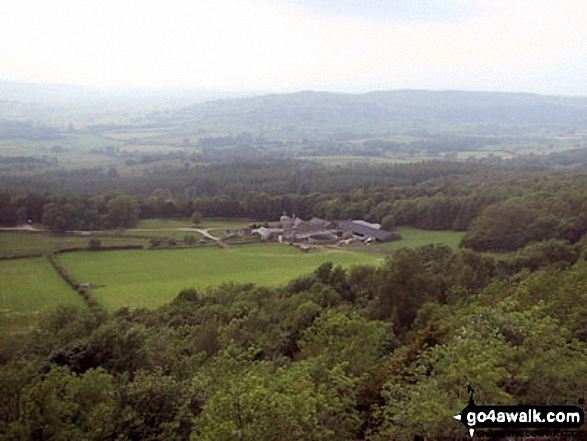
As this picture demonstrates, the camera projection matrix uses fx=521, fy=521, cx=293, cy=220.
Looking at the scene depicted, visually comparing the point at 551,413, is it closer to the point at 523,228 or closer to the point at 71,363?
the point at 71,363

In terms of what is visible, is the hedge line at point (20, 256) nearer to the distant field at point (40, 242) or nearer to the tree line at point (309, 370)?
the distant field at point (40, 242)

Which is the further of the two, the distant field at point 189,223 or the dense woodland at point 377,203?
the distant field at point 189,223

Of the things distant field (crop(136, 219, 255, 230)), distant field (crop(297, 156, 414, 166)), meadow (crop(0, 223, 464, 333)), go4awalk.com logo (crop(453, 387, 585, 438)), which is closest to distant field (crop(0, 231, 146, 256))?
meadow (crop(0, 223, 464, 333))

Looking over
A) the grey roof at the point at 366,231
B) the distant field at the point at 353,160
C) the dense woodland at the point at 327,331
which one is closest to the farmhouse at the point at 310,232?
the grey roof at the point at 366,231

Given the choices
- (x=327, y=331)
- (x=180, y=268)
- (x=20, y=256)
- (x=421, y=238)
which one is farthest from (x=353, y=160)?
(x=327, y=331)

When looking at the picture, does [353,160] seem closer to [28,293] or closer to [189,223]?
[189,223]

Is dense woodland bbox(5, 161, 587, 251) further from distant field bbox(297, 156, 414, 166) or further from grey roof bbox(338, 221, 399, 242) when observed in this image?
distant field bbox(297, 156, 414, 166)

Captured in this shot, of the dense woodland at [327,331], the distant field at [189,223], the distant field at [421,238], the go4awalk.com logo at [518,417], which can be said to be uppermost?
the go4awalk.com logo at [518,417]
